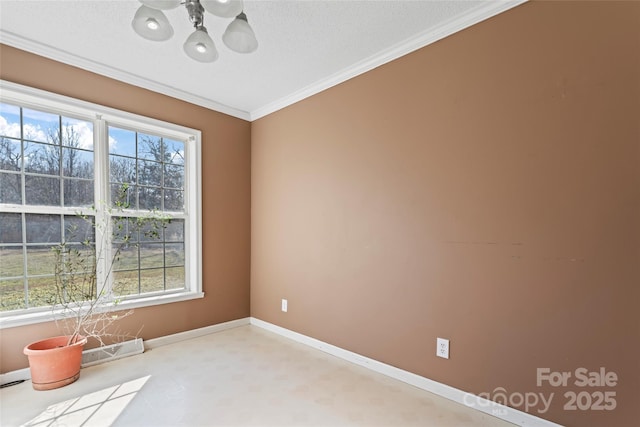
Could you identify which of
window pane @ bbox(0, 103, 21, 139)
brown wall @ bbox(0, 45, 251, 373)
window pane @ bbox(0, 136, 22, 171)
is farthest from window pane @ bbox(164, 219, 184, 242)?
window pane @ bbox(0, 103, 21, 139)

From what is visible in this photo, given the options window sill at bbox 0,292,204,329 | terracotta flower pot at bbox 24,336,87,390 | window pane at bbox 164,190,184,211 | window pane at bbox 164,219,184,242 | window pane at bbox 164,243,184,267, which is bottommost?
terracotta flower pot at bbox 24,336,87,390

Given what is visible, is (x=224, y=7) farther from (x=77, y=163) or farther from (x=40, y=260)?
(x=40, y=260)

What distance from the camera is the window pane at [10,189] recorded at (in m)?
2.25

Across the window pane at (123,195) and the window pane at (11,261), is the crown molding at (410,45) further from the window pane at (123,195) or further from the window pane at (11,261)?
the window pane at (11,261)

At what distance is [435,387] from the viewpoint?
2.08 metres

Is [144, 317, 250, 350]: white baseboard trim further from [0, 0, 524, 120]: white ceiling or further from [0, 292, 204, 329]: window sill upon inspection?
[0, 0, 524, 120]: white ceiling

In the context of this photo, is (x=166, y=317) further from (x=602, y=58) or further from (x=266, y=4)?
(x=602, y=58)

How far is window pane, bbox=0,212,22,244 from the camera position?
7.36 feet

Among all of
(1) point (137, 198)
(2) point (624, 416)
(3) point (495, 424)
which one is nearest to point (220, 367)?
(1) point (137, 198)

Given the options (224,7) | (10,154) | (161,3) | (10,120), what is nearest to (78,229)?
(10,154)

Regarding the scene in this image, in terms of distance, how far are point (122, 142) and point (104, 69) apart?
613mm

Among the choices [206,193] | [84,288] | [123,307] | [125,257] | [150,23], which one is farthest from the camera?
[206,193]

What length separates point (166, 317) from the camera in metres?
2.99

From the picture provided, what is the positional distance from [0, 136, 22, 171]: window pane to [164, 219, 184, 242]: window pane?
3.93 feet
